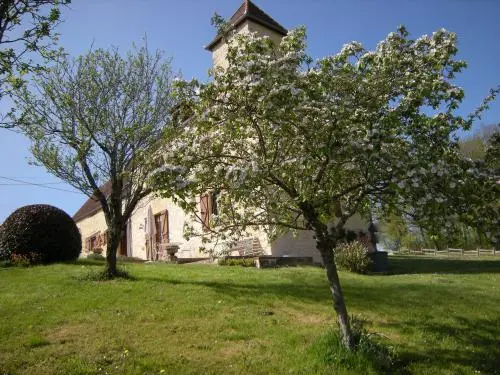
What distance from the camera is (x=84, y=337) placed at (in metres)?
6.91

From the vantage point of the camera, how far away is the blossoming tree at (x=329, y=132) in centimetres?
542

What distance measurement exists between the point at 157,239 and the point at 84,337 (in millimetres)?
15888

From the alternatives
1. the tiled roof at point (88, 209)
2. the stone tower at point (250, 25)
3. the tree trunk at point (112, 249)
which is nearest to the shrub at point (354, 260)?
the tree trunk at point (112, 249)

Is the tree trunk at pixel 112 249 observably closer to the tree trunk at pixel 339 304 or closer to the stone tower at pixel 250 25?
the tree trunk at pixel 339 304

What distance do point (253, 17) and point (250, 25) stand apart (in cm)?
36

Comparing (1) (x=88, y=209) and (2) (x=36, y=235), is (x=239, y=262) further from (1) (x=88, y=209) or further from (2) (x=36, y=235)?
(1) (x=88, y=209)

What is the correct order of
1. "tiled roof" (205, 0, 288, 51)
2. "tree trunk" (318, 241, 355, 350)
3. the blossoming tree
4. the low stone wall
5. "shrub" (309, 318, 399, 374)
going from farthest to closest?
"tiled roof" (205, 0, 288, 51)
the low stone wall
"tree trunk" (318, 241, 355, 350)
"shrub" (309, 318, 399, 374)
the blossoming tree

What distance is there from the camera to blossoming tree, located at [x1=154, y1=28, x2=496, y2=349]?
5.42 meters

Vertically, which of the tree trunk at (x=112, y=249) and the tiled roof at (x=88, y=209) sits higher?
the tiled roof at (x=88, y=209)

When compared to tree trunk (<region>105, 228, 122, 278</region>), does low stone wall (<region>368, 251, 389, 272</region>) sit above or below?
below

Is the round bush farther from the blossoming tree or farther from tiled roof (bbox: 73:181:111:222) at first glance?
tiled roof (bbox: 73:181:111:222)

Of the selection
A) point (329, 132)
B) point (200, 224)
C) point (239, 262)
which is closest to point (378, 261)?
point (239, 262)

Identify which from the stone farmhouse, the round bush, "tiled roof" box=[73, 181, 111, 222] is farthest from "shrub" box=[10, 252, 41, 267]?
"tiled roof" box=[73, 181, 111, 222]

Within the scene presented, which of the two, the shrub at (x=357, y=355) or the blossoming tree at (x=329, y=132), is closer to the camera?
the blossoming tree at (x=329, y=132)
